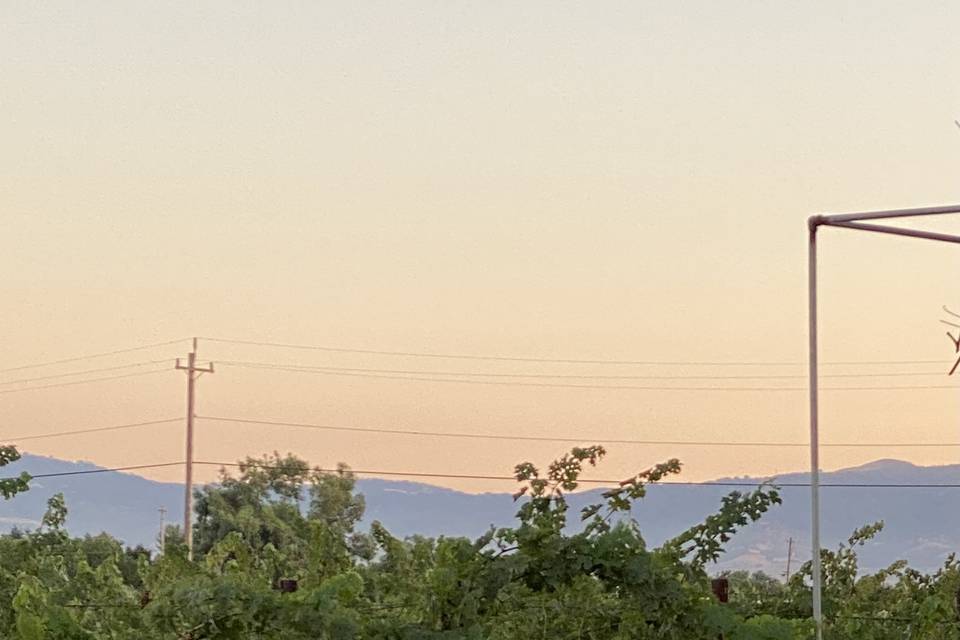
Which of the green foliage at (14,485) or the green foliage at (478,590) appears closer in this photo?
the green foliage at (478,590)

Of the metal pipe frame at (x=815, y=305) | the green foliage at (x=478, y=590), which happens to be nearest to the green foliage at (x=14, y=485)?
the green foliage at (x=478, y=590)

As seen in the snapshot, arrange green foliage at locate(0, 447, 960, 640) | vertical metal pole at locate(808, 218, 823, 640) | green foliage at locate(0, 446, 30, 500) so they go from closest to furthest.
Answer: green foliage at locate(0, 447, 960, 640) < vertical metal pole at locate(808, 218, 823, 640) < green foliage at locate(0, 446, 30, 500)

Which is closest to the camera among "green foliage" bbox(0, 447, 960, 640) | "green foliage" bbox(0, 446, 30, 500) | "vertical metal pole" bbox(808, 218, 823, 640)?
"green foliage" bbox(0, 447, 960, 640)

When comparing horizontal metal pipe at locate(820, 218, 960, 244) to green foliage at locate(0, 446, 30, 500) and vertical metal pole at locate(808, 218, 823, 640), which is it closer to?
vertical metal pole at locate(808, 218, 823, 640)

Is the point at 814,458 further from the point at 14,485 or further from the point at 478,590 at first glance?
the point at 14,485

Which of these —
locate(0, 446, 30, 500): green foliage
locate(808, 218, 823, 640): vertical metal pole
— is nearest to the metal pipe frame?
locate(808, 218, 823, 640): vertical metal pole

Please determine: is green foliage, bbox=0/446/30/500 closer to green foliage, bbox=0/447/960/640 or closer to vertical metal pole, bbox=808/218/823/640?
green foliage, bbox=0/447/960/640

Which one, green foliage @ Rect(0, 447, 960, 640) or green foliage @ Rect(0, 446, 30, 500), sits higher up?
→ green foliage @ Rect(0, 446, 30, 500)

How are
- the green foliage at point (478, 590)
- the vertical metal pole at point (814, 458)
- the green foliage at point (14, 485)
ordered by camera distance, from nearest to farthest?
the green foliage at point (478, 590), the vertical metal pole at point (814, 458), the green foliage at point (14, 485)

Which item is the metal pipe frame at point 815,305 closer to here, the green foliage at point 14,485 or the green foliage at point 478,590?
the green foliage at point 478,590

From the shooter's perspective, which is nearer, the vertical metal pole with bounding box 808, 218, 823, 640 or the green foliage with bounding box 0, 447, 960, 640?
the green foliage with bounding box 0, 447, 960, 640

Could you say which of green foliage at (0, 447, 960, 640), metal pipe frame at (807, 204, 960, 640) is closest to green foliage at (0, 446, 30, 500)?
green foliage at (0, 447, 960, 640)

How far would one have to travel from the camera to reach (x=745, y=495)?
520 inches

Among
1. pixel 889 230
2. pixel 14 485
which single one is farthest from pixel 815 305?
pixel 14 485
